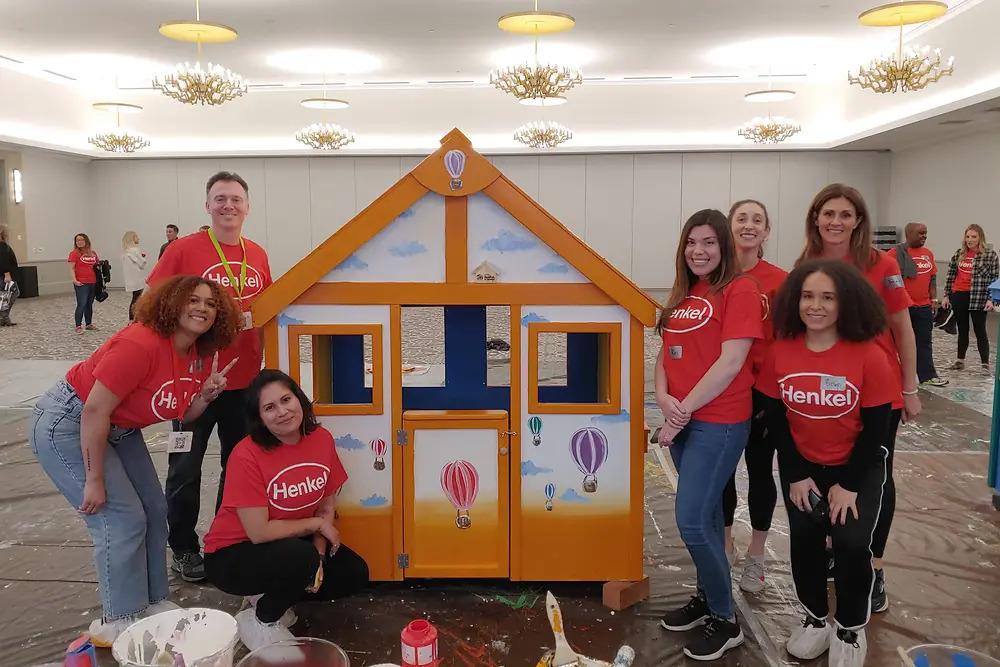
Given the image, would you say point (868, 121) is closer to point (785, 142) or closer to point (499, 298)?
point (785, 142)

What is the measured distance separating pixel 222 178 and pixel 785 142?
14857 mm

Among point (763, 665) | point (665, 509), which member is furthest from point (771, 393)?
point (665, 509)

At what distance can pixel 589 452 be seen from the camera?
269 cm

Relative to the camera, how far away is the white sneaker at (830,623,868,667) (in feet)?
7.16

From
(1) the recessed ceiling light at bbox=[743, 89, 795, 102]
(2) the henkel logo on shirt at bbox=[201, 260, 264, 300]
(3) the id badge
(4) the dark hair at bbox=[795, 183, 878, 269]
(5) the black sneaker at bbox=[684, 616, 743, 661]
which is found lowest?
(5) the black sneaker at bbox=[684, 616, 743, 661]

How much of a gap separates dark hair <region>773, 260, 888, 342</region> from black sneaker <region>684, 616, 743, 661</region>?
40.1 inches

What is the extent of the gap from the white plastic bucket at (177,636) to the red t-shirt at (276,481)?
9.6 inches

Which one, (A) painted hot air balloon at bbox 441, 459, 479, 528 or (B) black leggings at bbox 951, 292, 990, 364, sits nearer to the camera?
(A) painted hot air balloon at bbox 441, 459, 479, 528

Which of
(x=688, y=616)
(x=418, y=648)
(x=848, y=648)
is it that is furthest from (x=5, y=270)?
A: (x=848, y=648)

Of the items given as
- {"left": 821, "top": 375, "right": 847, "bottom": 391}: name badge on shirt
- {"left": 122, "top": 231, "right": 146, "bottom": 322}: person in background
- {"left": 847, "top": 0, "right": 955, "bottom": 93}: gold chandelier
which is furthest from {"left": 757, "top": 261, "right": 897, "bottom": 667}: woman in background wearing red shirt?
{"left": 122, "top": 231, "right": 146, "bottom": 322}: person in background

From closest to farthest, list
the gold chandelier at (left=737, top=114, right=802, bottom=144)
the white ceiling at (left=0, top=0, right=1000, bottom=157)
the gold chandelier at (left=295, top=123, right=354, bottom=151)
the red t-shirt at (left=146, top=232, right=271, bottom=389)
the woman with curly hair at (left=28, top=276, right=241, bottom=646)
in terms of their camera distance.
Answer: the woman with curly hair at (left=28, top=276, right=241, bottom=646) < the red t-shirt at (left=146, top=232, right=271, bottom=389) < the white ceiling at (left=0, top=0, right=1000, bottom=157) < the gold chandelier at (left=737, top=114, right=802, bottom=144) < the gold chandelier at (left=295, top=123, right=354, bottom=151)

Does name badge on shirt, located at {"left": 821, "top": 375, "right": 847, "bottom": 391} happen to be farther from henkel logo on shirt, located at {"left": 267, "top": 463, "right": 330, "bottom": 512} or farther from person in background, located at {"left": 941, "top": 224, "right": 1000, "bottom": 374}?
person in background, located at {"left": 941, "top": 224, "right": 1000, "bottom": 374}

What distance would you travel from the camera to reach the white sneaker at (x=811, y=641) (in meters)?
2.36

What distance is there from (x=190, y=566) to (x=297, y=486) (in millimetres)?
942
